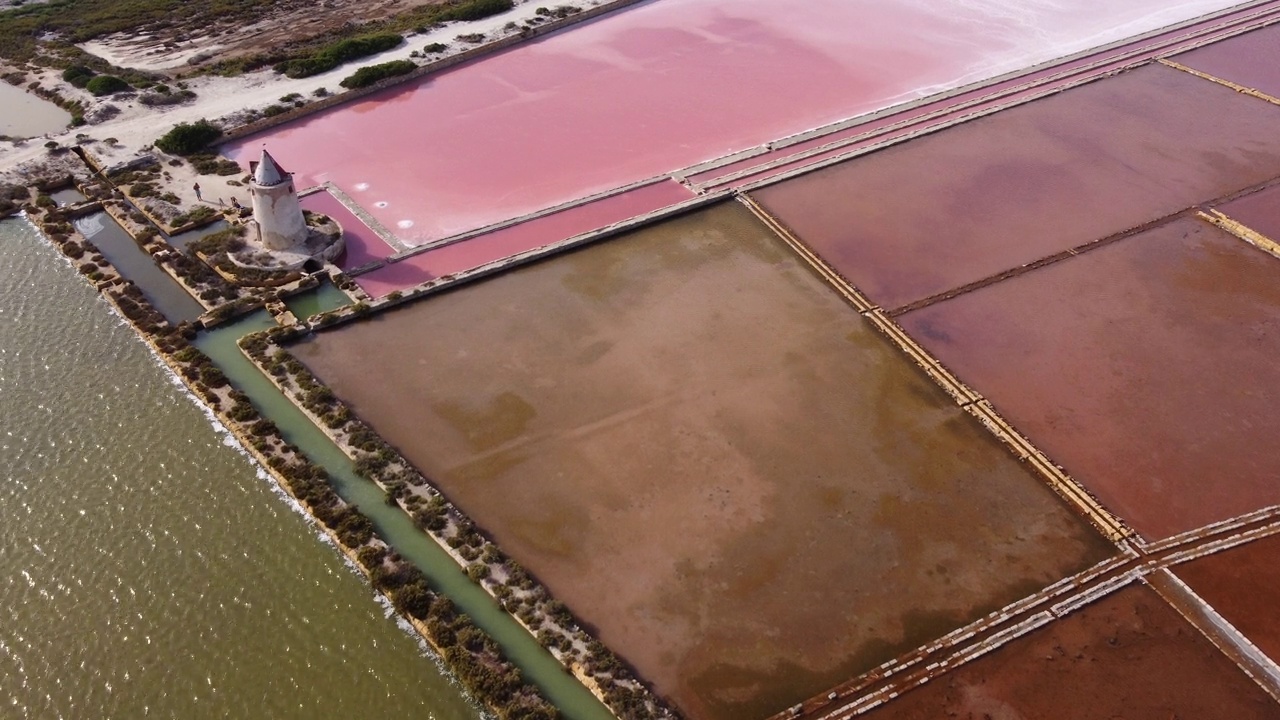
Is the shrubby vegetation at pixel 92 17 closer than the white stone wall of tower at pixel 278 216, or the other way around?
the white stone wall of tower at pixel 278 216

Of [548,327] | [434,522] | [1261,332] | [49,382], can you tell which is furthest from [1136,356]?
[49,382]

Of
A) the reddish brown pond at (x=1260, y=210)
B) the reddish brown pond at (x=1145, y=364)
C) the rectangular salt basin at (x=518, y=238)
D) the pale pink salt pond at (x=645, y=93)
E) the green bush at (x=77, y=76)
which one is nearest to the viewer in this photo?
the reddish brown pond at (x=1145, y=364)

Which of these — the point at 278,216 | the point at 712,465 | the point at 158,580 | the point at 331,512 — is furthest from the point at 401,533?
the point at 278,216

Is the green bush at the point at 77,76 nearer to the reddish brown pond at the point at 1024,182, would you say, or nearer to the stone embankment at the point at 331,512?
the stone embankment at the point at 331,512

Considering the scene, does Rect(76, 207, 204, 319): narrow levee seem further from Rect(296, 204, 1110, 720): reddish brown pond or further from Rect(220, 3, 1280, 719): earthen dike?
Rect(220, 3, 1280, 719): earthen dike

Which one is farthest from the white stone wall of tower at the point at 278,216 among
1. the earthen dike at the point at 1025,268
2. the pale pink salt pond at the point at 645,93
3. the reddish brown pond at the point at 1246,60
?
the reddish brown pond at the point at 1246,60

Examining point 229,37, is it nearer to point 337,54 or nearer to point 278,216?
point 337,54
